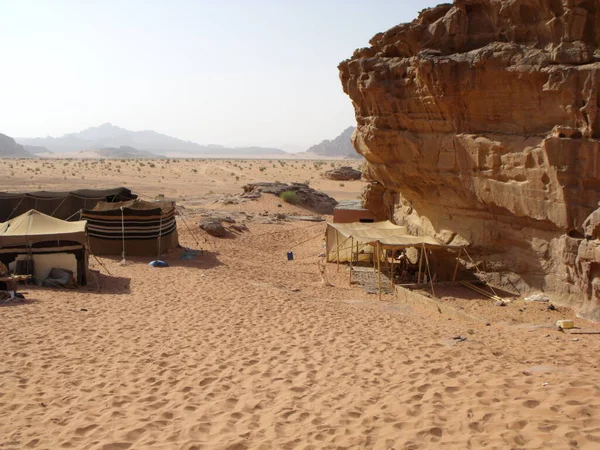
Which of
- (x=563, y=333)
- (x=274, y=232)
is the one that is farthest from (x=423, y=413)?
(x=274, y=232)

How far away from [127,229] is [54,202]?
431 cm

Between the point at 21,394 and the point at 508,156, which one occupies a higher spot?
the point at 508,156

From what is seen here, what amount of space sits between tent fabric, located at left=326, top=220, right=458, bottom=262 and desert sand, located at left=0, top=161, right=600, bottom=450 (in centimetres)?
224

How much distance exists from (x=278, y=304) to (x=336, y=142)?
16363 centimetres

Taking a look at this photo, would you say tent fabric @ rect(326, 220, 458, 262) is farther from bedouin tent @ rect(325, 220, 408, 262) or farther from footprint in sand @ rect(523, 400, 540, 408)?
footprint in sand @ rect(523, 400, 540, 408)

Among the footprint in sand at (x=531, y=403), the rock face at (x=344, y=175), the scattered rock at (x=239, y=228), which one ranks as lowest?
the footprint in sand at (x=531, y=403)

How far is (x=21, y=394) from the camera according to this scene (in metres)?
6.79

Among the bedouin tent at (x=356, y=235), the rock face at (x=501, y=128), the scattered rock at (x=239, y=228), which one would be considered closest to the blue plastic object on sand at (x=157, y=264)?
the bedouin tent at (x=356, y=235)

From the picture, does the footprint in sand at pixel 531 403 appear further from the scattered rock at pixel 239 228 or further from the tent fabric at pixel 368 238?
the scattered rock at pixel 239 228

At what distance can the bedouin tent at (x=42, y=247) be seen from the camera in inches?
531

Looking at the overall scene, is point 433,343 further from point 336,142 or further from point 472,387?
point 336,142

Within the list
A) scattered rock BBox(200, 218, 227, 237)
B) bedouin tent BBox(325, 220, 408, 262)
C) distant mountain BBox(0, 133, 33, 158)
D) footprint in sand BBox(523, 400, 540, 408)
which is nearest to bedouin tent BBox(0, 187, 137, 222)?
scattered rock BBox(200, 218, 227, 237)

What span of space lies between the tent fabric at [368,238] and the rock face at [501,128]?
1014 millimetres

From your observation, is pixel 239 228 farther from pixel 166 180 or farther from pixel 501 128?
→ pixel 166 180
